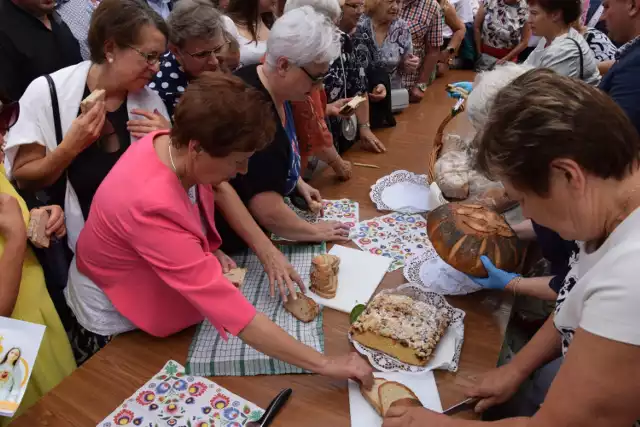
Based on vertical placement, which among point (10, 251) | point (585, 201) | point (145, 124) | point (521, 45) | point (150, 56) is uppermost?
point (585, 201)

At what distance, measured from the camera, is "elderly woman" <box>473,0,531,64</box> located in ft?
15.1

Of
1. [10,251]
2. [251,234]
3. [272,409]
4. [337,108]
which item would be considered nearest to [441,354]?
[272,409]

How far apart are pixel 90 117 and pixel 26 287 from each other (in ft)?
1.89

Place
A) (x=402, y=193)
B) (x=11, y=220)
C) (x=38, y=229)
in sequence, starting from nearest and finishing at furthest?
(x=11, y=220) < (x=38, y=229) < (x=402, y=193)

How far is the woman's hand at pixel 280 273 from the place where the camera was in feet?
5.05

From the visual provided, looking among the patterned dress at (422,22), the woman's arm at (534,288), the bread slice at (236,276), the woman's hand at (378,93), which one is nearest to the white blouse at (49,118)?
the bread slice at (236,276)

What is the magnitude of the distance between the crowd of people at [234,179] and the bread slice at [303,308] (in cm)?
6

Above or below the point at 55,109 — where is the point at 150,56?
above

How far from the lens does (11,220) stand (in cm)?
134

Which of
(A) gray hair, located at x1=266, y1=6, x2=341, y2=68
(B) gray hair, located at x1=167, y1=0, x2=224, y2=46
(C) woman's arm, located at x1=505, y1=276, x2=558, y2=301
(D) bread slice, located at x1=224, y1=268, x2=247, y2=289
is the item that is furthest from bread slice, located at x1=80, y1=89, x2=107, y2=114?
(C) woman's arm, located at x1=505, y1=276, x2=558, y2=301

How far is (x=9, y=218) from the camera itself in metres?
1.34

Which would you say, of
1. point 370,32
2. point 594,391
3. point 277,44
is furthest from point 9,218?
point 370,32

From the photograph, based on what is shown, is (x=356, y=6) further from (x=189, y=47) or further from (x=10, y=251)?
(x=10, y=251)

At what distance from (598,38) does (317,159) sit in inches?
92.2
